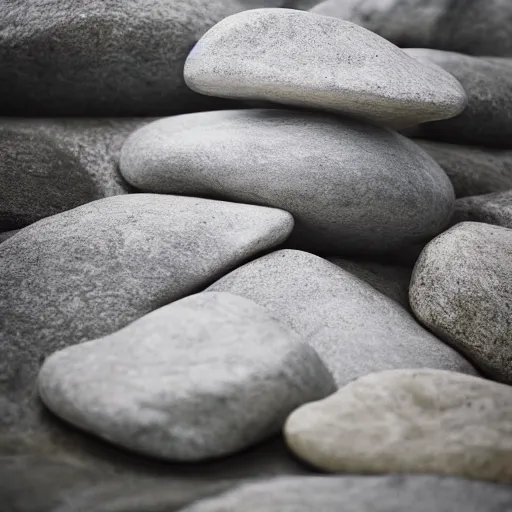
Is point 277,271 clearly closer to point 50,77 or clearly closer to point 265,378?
point 265,378

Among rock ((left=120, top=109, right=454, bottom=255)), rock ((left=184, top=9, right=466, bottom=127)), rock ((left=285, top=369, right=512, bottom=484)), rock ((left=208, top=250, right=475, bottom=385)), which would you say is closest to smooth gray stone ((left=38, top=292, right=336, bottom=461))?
rock ((left=285, top=369, right=512, bottom=484))

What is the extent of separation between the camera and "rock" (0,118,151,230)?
2.35m

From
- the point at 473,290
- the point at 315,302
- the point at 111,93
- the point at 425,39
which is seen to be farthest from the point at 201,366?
the point at 425,39

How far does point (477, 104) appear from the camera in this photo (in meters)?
2.80

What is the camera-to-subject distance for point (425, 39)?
2893 mm

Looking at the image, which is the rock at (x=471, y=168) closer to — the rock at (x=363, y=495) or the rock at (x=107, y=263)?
the rock at (x=107, y=263)

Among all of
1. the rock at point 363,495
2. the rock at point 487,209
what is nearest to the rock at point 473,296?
the rock at point 487,209

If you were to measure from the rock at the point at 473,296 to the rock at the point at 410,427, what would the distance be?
0.43 metres

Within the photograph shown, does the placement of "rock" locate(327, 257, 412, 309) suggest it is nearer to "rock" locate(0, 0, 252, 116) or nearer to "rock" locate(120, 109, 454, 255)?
"rock" locate(120, 109, 454, 255)

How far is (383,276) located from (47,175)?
124 centimetres

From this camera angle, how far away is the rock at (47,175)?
2354 millimetres

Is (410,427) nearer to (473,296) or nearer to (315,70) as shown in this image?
(473,296)

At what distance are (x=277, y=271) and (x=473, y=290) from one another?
55 cm

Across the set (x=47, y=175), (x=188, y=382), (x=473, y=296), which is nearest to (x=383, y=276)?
(x=473, y=296)
